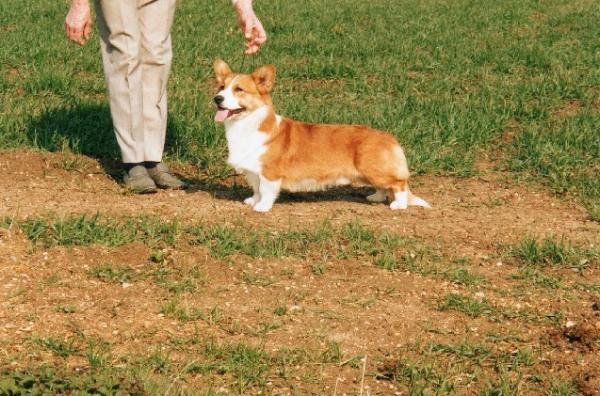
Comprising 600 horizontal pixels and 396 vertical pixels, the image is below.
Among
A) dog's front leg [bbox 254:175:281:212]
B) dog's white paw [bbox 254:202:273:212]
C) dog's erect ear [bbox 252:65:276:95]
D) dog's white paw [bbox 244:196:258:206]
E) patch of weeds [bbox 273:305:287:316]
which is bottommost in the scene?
dog's white paw [bbox 244:196:258:206]

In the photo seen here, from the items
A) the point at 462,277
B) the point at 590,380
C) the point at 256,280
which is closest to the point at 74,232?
the point at 256,280

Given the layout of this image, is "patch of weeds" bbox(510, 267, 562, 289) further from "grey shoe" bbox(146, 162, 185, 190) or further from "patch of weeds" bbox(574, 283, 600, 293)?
"grey shoe" bbox(146, 162, 185, 190)

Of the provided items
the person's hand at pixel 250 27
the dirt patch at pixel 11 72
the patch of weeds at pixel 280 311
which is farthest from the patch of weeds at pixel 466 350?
the dirt patch at pixel 11 72

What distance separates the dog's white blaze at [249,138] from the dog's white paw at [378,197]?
2.98 feet

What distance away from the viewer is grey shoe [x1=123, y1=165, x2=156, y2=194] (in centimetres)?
629

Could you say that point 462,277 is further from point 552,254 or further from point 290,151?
point 290,151

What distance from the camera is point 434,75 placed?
32.8 ft

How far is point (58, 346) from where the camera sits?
3854 millimetres

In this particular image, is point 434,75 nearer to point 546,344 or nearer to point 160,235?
point 160,235

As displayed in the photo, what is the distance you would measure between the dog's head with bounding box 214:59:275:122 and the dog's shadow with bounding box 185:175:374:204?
2.45 feet

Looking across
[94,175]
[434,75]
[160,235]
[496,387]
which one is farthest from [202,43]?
[496,387]

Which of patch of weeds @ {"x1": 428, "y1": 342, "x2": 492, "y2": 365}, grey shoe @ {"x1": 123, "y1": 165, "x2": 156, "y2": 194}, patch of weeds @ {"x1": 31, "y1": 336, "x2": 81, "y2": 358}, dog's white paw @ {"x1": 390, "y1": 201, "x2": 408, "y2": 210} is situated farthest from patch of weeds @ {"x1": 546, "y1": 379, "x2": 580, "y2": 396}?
grey shoe @ {"x1": 123, "y1": 165, "x2": 156, "y2": 194}

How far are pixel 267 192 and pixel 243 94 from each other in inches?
25.6

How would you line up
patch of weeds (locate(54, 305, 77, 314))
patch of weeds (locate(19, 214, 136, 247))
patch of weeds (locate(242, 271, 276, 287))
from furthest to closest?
1. patch of weeds (locate(19, 214, 136, 247))
2. patch of weeds (locate(242, 271, 276, 287))
3. patch of weeds (locate(54, 305, 77, 314))
